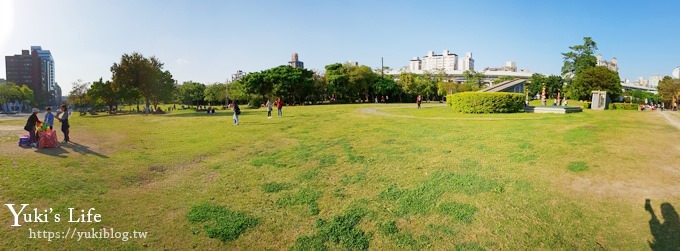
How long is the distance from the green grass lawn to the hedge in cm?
1115

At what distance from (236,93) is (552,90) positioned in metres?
55.2

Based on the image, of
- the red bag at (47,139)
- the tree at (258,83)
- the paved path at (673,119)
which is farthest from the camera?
the tree at (258,83)

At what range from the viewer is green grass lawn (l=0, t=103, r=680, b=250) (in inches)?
231

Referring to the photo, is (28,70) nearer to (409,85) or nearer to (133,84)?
(133,84)

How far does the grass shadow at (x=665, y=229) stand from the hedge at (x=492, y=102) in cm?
1763

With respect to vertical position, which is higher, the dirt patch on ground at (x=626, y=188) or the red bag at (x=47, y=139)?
the red bag at (x=47, y=139)

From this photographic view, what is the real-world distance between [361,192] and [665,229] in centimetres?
517

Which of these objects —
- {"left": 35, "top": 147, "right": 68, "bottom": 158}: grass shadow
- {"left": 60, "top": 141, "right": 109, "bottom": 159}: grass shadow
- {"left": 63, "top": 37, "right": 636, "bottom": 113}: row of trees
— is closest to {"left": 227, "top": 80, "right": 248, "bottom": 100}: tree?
{"left": 63, "top": 37, "right": 636, "bottom": 113}: row of trees

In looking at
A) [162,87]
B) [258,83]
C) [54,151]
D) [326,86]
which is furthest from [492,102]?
[326,86]

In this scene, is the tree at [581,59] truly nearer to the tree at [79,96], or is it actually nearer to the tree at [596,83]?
the tree at [596,83]

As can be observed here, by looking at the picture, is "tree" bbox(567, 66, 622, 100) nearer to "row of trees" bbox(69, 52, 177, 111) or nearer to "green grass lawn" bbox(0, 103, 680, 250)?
"green grass lawn" bbox(0, 103, 680, 250)

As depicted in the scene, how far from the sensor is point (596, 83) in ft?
122

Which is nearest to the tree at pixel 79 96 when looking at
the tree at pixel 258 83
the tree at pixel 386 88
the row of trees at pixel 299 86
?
the row of trees at pixel 299 86

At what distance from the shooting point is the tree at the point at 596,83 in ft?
121
